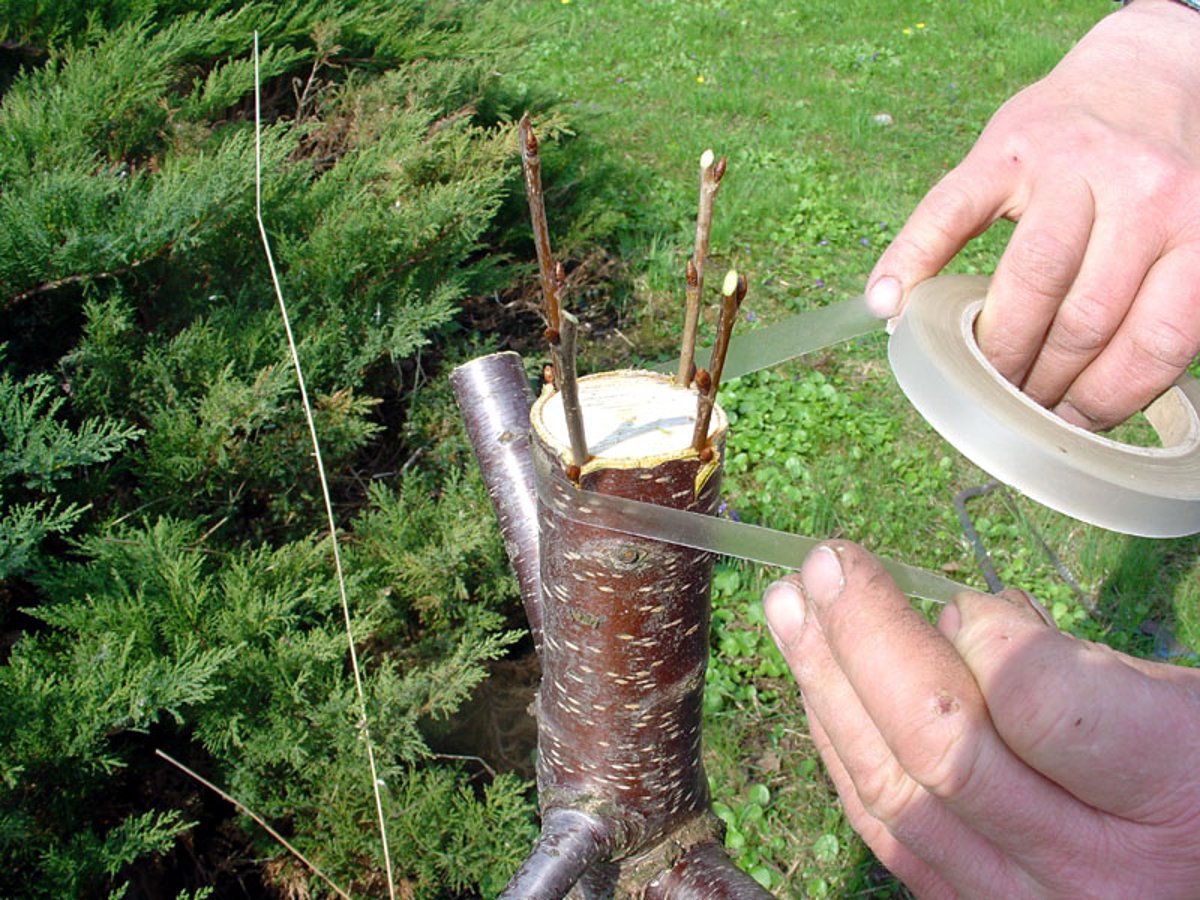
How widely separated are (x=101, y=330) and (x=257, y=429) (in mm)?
478

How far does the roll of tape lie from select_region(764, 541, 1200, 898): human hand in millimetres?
244

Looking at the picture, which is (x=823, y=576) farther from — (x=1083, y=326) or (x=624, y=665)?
(x=1083, y=326)

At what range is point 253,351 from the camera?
107 inches

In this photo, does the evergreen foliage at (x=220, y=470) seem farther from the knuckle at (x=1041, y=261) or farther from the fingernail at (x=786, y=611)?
the knuckle at (x=1041, y=261)

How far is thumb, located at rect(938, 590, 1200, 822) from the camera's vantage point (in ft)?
3.18

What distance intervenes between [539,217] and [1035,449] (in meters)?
0.78

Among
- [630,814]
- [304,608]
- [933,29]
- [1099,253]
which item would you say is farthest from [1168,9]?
[933,29]

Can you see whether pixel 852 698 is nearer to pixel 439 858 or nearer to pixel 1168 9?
pixel 439 858

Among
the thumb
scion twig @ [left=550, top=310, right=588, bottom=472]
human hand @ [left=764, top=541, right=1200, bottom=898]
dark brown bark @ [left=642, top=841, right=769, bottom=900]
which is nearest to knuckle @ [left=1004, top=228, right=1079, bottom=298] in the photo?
human hand @ [left=764, top=541, right=1200, bottom=898]

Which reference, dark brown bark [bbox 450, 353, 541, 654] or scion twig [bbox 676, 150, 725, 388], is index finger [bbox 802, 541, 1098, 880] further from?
dark brown bark [bbox 450, 353, 541, 654]

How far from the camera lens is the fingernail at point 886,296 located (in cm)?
158

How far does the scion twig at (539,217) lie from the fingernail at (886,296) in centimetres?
73

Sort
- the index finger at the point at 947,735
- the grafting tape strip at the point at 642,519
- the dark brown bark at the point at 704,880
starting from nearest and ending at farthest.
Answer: the index finger at the point at 947,735, the grafting tape strip at the point at 642,519, the dark brown bark at the point at 704,880

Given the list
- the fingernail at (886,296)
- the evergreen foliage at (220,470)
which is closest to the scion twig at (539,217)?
the fingernail at (886,296)
